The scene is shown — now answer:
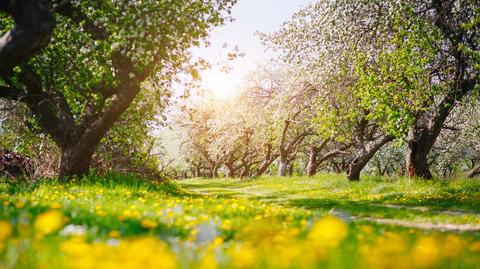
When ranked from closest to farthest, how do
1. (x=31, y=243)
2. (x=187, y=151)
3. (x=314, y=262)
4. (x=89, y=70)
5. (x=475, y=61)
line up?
(x=314, y=262), (x=31, y=243), (x=89, y=70), (x=475, y=61), (x=187, y=151)

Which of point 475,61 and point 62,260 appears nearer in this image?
point 62,260

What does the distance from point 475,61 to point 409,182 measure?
627cm

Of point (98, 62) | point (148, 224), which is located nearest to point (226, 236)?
point (148, 224)

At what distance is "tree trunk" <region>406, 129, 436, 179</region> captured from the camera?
2183cm

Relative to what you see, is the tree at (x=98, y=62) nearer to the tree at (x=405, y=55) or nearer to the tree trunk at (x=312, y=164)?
the tree at (x=405, y=55)

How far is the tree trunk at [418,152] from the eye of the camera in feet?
71.6

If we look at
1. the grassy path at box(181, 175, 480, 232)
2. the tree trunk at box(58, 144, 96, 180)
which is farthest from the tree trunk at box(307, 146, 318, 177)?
the tree trunk at box(58, 144, 96, 180)

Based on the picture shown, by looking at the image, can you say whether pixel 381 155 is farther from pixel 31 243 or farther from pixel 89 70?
pixel 31 243

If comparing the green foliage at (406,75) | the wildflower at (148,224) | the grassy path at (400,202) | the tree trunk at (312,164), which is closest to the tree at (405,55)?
the green foliage at (406,75)

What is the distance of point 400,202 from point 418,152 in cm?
602

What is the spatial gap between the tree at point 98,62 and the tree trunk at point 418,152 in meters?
11.4

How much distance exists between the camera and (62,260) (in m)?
3.16

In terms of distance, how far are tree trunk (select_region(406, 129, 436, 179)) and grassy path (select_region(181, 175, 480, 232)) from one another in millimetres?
808

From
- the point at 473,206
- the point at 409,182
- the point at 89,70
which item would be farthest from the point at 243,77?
the point at 473,206
